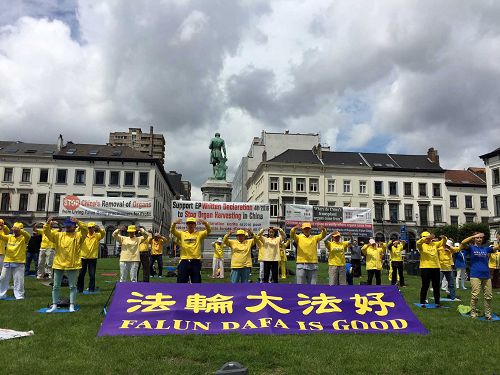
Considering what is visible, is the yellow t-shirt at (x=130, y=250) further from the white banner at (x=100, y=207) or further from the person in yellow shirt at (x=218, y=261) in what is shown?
the white banner at (x=100, y=207)

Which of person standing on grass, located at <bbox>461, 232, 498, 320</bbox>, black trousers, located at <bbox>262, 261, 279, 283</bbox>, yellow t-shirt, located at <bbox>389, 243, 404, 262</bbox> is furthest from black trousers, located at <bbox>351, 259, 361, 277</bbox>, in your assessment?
person standing on grass, located at <bbox>461, 232, 498, 320</bbox>

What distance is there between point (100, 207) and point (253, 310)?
918 inches

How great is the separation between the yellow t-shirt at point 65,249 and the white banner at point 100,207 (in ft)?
60.6

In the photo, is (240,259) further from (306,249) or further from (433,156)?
(433,156)

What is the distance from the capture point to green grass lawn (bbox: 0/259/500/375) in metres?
5.74

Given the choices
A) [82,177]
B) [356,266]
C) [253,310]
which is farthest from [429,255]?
[82,177]

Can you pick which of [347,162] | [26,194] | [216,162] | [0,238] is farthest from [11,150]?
[0,238]

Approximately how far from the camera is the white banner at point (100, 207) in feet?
90.5

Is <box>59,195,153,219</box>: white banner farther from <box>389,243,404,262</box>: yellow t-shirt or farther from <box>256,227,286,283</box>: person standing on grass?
<box>389,243,404,262</box>: yellow t-shirt

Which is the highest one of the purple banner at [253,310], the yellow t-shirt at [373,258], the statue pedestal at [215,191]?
the statue pedestal at [215,191]

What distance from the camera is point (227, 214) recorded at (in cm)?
2425

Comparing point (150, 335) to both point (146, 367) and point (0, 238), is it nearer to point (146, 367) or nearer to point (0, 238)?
point (146, 367)

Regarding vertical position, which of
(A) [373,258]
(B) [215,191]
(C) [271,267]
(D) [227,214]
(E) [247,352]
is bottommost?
(E) [247,352]

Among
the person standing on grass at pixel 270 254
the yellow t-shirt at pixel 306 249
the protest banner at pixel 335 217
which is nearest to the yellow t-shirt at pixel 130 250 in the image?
the person standing on grass at pixel 270 254
